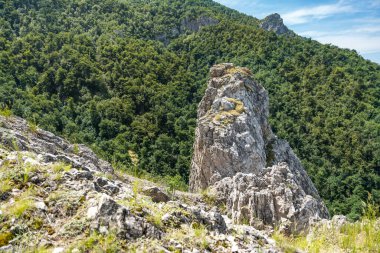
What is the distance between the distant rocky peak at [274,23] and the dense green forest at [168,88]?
48.6 metres

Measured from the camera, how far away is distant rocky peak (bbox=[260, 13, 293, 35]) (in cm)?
17502

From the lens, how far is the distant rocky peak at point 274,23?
17502 centimetres

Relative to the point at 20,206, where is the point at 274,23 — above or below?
above

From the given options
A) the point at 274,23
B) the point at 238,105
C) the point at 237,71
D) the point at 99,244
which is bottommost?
the point at 238,105

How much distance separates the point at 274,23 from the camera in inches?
6969

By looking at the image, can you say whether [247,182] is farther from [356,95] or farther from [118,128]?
[356,95]

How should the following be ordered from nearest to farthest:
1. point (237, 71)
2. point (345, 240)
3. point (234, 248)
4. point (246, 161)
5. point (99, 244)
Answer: point (99, 244) → point (234, 248) → point (345, 240) → point (246, 161) → point (237, 71)

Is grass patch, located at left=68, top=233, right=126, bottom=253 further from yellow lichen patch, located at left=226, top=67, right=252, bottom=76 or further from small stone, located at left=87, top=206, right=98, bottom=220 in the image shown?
yellow lichen patch, located at left=226, top=67, right=252, bottom=76

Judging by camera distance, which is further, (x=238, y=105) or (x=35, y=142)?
(x=238, y=105)

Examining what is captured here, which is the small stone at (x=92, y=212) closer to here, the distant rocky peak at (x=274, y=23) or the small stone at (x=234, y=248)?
the small stone at (x=234, y=248)

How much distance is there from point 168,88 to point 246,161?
64985 mm

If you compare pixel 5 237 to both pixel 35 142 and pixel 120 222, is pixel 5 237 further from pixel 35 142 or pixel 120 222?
pixel 35 142

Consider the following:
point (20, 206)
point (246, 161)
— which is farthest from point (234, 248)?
point (246, 161)

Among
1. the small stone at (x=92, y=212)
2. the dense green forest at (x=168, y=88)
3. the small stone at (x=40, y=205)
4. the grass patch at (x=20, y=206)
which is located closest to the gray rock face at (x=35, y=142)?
the grass patch at (x=20, y=206)
